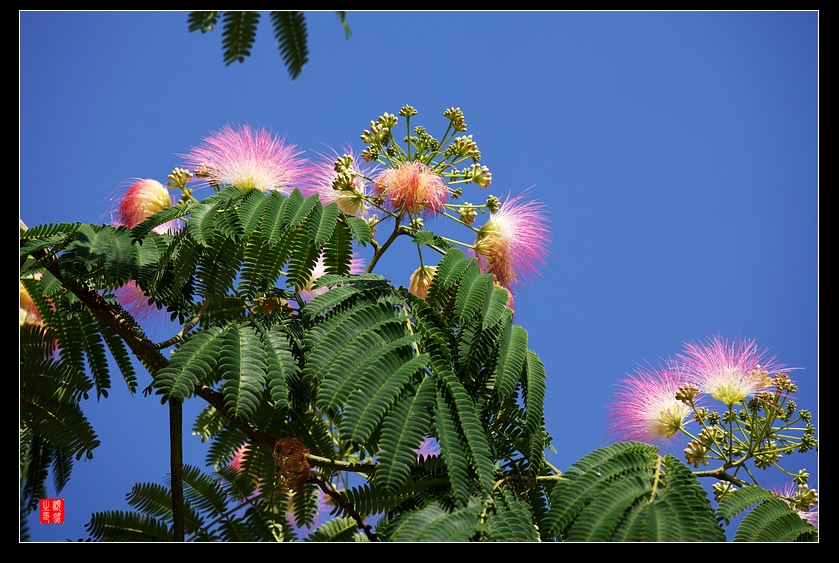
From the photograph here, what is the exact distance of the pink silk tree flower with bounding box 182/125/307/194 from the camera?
300 centimetres

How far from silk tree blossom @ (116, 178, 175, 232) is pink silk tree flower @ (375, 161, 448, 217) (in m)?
0.74

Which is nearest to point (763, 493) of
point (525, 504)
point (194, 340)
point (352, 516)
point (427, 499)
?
point (525, 504)

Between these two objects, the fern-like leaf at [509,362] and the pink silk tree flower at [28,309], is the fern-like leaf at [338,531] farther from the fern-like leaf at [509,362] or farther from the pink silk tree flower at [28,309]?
the pink silk tree flower at [28,309]

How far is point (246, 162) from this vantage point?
3.01 metres

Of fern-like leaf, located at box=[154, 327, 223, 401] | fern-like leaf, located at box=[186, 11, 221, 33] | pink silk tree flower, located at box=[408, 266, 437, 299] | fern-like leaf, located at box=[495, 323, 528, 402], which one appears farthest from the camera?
pink silk tree flower, located at box=[408, 266, 437, 299]

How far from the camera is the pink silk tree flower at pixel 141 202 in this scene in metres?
3.10

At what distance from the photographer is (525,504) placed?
2295 millimetres

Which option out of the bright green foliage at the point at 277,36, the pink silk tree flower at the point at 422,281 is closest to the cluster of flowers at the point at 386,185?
the pink silk tree flower at the point at 422,281

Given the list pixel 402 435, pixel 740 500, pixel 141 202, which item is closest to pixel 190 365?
pixel 402 435

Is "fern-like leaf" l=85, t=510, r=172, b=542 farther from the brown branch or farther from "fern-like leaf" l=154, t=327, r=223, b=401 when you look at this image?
"fern-like leaf" l=154, t=327, r=223, b=401

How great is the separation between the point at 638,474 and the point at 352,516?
807 millimetres

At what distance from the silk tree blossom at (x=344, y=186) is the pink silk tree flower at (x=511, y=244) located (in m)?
0.42

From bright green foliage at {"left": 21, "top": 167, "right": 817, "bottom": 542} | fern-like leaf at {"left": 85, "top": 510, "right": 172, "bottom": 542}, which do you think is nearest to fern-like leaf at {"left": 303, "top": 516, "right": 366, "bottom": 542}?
bright green foliage at {"left": 21, "top": 167, "right": 817, "bottom": 542}
